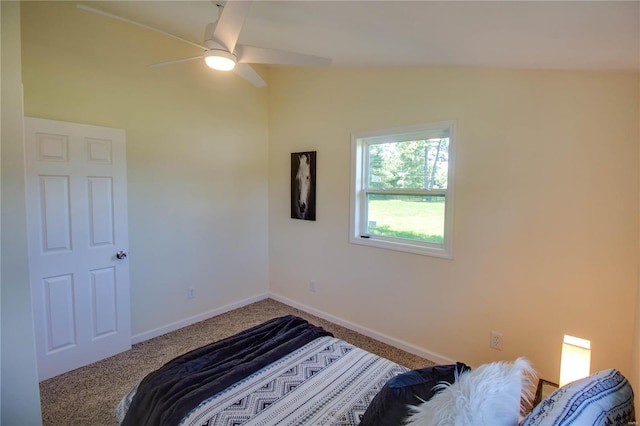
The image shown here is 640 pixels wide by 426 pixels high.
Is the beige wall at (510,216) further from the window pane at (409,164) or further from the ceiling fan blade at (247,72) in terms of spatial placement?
the ceiling fan blade at (247,72)

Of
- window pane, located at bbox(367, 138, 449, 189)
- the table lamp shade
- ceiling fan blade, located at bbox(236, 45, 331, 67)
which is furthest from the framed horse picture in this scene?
the table lamp shade

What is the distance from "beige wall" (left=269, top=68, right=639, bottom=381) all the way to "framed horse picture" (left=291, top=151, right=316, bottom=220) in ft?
0.75

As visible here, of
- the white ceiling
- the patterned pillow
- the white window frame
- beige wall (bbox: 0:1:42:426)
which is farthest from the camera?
the white window frame

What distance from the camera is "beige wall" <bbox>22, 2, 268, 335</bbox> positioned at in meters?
2.45

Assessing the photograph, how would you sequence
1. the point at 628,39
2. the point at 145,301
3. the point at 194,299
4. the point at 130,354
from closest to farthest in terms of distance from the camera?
1. the point at 628,39
2. the point at 130,354
3. the point at 145,301
4. the point at 194,299

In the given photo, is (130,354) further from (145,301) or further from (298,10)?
(298,10)

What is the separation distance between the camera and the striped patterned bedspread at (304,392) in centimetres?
131

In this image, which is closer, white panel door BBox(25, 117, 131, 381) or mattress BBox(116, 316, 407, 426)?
mattress BBox(116, 316, 407, 426)

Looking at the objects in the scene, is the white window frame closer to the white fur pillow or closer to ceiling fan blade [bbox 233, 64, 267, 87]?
ceiling fan blade [bbox 233, 64, 267, 87]

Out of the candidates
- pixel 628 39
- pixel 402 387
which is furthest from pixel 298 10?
pixel 402 387

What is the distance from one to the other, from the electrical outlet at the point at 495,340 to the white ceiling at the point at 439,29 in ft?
6.21

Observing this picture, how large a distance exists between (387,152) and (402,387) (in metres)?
2.31

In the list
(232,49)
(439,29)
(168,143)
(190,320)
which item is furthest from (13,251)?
(439,29)

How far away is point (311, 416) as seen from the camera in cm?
133
